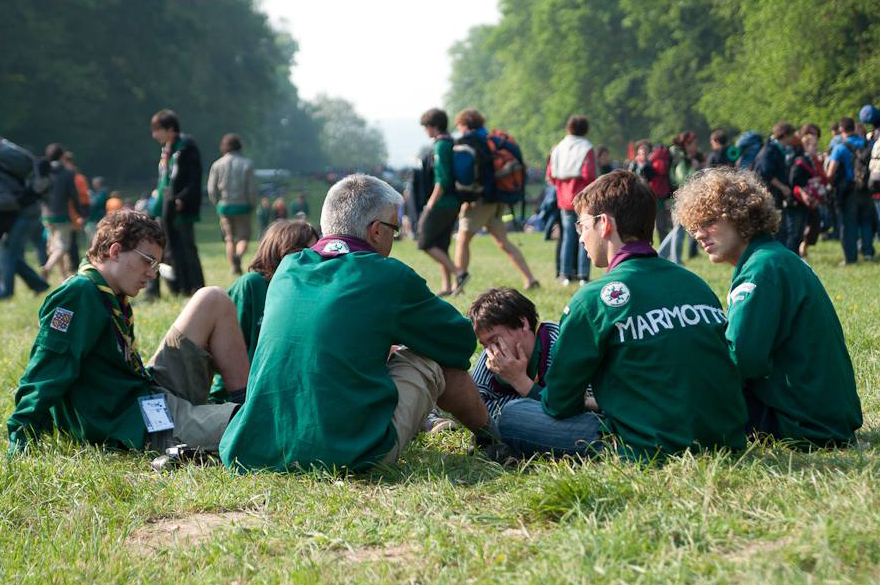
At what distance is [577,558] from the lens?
2957 mm

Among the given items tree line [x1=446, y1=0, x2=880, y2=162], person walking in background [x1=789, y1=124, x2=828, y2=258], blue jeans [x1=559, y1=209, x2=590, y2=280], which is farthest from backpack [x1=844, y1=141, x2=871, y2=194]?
tree line [x1=446, y1=0, x2=880, y2=162]

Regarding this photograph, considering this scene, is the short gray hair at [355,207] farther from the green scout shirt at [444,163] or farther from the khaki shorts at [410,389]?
the green scout shirt at [444,163]

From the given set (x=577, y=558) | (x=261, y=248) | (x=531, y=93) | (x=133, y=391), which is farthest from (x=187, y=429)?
(x=531, y=93)

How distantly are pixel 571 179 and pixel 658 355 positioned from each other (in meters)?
7.70

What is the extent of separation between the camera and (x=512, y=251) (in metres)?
10.8

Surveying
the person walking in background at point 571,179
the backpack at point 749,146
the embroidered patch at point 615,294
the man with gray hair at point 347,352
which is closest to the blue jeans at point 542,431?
the man with gray hair at point 347,352

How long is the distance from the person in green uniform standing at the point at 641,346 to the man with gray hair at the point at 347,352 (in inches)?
22.4

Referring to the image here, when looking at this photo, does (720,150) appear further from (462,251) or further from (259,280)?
(259,280)

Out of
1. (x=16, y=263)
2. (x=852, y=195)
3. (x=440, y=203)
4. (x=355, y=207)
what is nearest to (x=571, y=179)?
(x=440, y=203)

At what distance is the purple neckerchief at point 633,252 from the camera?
397 centimetres

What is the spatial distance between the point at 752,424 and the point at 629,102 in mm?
50207

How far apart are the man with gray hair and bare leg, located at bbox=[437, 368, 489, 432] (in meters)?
0.05

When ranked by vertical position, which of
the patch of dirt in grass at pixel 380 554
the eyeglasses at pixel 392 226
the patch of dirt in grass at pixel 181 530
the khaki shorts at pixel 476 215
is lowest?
the patch of dirt in grass at pixel 181 530

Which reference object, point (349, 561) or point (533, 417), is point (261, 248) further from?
point (349, 561)
